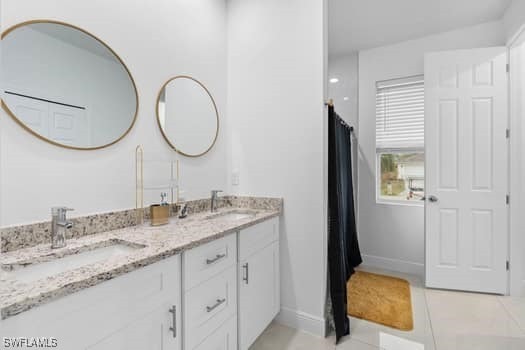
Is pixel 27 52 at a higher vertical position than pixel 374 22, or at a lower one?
lower

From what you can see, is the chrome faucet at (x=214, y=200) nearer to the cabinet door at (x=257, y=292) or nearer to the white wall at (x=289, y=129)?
the white wall at (x=289, y=129)

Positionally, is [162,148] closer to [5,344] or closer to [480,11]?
[5,344]

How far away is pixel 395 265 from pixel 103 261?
314 centimetres

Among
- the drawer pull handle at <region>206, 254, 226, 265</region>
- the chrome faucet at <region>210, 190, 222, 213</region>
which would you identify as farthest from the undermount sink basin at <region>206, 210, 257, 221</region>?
the drawer pull handle at <region>206, 254, 226, 265</region>

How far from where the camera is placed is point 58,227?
1.09m

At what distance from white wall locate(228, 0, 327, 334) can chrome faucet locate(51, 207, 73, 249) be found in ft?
4.28

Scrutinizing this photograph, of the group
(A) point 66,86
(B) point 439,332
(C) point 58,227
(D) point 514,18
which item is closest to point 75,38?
(A) point 66,86

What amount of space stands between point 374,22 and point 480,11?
0.95 meters

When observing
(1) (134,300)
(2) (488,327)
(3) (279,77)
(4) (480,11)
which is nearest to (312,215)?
(3) (279,77)

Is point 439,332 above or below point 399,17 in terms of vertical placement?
below

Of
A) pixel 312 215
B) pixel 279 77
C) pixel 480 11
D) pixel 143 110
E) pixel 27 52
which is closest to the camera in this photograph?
pixel 27 52

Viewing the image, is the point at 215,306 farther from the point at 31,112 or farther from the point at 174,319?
the point at 31,112

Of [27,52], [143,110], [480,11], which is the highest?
[480,11]

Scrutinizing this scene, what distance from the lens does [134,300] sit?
0.91 metres
